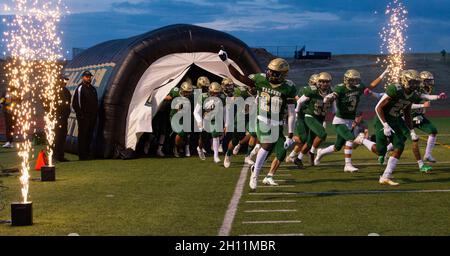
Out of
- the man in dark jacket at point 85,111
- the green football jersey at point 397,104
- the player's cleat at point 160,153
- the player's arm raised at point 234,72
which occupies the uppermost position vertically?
the player's arm raised at point 234,72

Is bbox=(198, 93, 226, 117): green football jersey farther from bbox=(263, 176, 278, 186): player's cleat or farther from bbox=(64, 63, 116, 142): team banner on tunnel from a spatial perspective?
bbox=(263, 176, 278, 186): player's cleat

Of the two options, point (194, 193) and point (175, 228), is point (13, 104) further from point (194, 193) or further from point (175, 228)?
point (175, 228)

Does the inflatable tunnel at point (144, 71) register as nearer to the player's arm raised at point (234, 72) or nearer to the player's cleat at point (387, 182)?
the player's arm raised at point (234, 72)

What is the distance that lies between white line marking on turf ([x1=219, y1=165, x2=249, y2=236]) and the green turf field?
0.06 m

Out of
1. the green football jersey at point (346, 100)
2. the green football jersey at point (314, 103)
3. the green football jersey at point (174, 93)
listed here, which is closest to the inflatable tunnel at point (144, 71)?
the green football jersey at point (174, 93)

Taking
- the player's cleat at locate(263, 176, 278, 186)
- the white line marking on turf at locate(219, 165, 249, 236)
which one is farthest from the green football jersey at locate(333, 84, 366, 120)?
the player's cleat at locate(263, 176, 278, 186)

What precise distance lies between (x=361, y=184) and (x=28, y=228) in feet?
18.1

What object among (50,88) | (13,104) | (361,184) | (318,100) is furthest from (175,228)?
(13,104)

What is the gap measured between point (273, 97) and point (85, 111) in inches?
249

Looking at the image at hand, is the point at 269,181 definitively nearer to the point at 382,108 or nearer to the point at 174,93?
the point at 382,108

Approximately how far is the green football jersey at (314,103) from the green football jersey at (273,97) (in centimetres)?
310

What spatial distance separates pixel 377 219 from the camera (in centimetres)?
827

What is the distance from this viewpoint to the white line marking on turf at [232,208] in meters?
7.79

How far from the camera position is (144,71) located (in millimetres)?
16469
